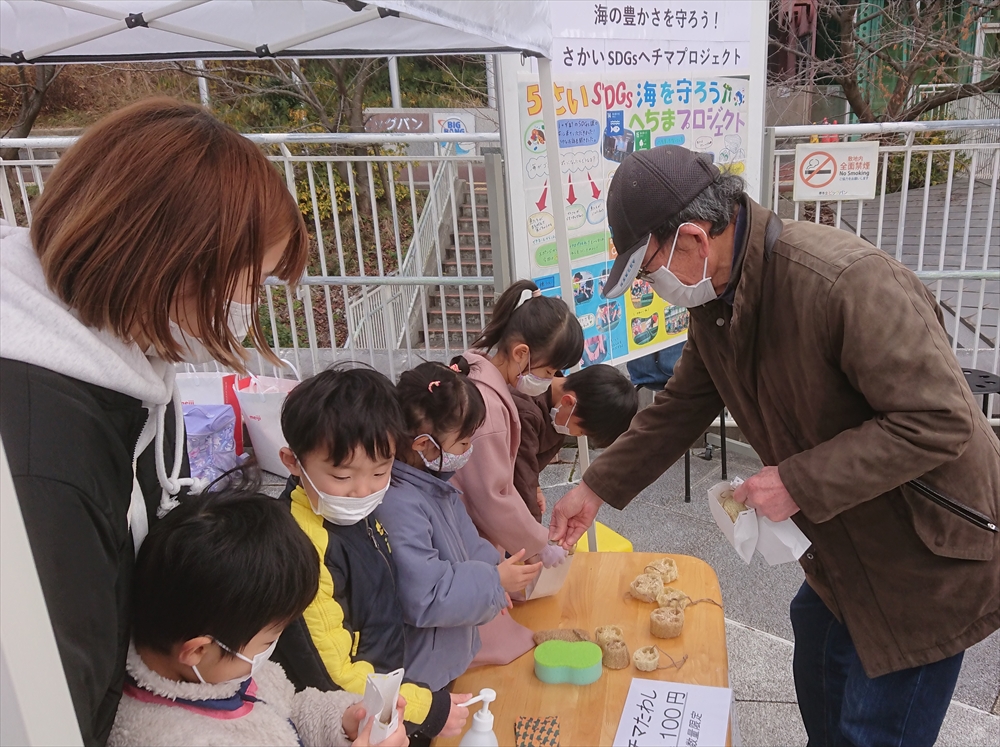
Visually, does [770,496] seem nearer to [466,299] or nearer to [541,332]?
[541,332]

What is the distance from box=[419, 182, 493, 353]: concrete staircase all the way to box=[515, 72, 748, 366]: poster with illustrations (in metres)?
0.91

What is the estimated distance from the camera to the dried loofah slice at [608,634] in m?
1.67

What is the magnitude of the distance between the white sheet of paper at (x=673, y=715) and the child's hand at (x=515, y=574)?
333mm

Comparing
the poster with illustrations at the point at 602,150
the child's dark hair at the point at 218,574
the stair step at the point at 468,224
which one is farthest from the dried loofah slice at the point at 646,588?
the stair step at the point at 468,224

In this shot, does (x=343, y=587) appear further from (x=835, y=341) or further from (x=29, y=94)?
(x=29, y=94)

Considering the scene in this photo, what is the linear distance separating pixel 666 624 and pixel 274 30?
207cm

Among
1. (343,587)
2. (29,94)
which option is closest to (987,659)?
(343,587)

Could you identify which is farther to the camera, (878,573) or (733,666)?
(733,666)

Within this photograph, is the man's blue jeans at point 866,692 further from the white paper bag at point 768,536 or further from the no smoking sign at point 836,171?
the no smoking sign at point 836,171

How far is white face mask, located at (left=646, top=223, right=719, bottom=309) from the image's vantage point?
1519mm

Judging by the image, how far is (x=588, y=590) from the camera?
198 centimetres

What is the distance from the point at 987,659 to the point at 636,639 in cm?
172

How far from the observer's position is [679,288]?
1.54 meters

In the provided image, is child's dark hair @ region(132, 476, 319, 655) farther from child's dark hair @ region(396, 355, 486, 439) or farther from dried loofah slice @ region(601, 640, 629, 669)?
dried loofah slice @ region(601, 640, 629, 669)
